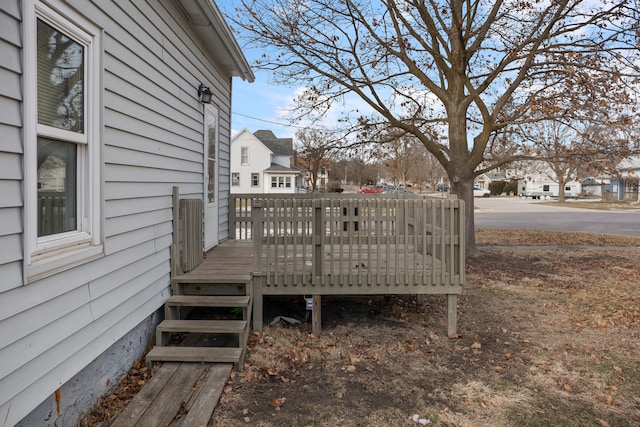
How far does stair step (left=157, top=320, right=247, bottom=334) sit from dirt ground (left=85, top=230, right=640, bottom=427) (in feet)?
1.09

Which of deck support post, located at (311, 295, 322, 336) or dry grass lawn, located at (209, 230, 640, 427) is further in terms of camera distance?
deck support post, located at (311, 295, 322, 336)

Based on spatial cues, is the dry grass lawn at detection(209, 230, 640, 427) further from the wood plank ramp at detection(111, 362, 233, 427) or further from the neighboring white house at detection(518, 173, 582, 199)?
the neighboring white house at detection(518, 173, 582, 199)

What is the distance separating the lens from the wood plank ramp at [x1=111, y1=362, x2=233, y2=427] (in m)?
2.74

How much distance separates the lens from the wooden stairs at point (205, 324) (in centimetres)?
358

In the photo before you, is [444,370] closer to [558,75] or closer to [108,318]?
[108,318]

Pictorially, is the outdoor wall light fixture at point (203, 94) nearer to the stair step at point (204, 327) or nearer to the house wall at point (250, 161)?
the stair step at point (204, 327)

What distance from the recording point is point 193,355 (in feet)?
11.7

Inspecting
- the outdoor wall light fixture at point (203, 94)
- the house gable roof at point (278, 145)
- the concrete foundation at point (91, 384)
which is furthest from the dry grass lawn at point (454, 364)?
the house gable roof at point (278, 145)

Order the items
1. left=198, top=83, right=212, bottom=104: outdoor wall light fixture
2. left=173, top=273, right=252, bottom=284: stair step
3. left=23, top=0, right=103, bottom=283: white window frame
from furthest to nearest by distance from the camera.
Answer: left=198, top=83, right=212, bottom=104: outdoor wall light fixture
left=173, top=273, right=252, bottom=284: stair step
left=23, top=0, right=103, bottom=283: white window frame

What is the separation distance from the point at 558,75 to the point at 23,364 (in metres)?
9.95

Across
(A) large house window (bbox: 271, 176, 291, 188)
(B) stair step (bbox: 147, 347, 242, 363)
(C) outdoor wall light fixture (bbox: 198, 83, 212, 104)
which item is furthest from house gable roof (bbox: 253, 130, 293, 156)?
(B) stair step (bbox: 147, 347, 242, 363)

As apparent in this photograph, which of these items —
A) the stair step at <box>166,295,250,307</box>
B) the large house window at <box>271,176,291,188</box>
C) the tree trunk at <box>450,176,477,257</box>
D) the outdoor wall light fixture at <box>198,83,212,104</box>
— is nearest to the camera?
the stair step at <box>166,295,250,307</box>

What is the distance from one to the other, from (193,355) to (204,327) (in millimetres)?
273

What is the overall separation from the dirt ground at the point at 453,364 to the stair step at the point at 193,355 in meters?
0.17
